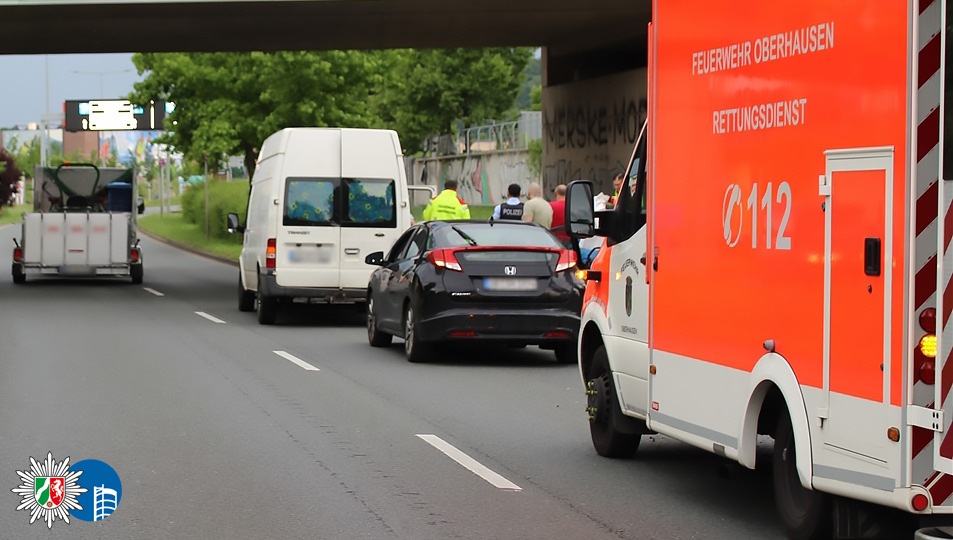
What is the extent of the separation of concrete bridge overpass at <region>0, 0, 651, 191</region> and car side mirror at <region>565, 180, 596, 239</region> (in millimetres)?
15777

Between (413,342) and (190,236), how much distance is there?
40.9 m

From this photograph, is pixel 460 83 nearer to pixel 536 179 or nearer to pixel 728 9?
pixel 536 179

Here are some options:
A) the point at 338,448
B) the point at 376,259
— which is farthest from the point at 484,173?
the point at 338,448

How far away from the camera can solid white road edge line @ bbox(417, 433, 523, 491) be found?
8.63 meters

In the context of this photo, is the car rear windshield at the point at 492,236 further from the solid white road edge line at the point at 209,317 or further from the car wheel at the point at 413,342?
the solid white road edge line at the point at 209,317

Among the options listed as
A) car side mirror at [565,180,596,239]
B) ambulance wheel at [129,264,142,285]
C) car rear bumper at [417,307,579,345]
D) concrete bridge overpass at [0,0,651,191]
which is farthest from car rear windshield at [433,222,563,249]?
ambulance wheel at [129,264,142,285]

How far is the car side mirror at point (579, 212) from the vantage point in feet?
29.5

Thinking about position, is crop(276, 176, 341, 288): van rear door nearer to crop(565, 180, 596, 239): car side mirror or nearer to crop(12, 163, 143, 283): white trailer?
crop(12, 163, 143, 283): white trailer

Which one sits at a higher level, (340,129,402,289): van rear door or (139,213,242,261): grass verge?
(340,129,402,289): van rear door

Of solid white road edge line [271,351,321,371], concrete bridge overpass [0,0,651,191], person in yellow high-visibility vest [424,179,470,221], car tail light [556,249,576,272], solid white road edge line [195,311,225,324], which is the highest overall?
concrete bridge overpass [0,0,651,191]

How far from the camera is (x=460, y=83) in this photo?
244 ft

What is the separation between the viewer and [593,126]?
3394cm

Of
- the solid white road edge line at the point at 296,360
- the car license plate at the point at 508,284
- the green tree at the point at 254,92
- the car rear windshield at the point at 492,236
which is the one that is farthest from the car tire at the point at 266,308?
the green tree at the point at 254,92

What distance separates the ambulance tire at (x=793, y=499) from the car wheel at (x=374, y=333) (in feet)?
35.1
